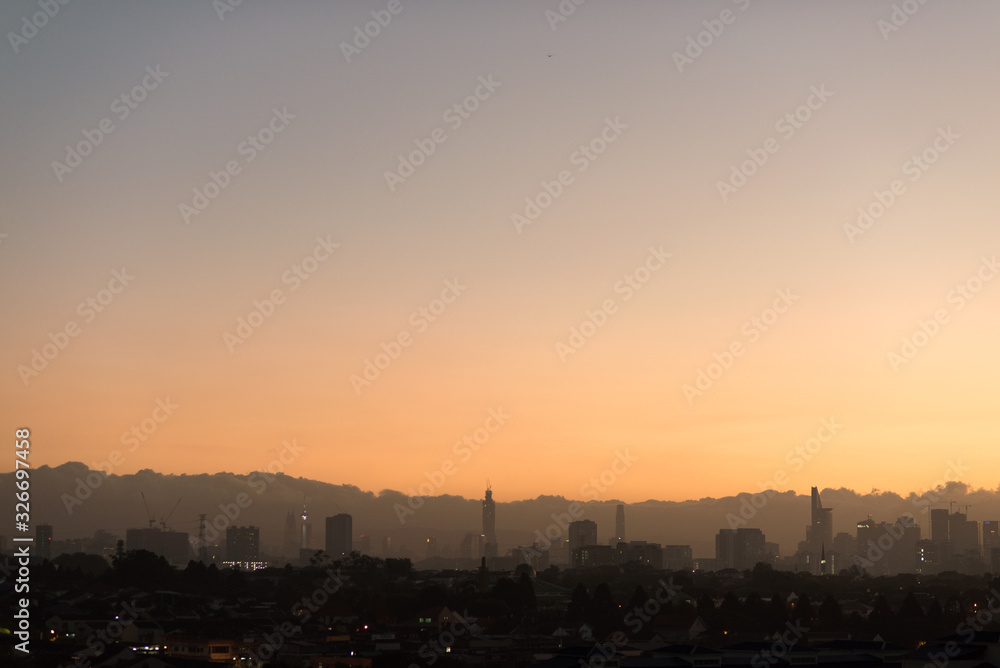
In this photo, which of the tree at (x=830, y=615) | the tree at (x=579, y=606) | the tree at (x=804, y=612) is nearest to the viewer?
the tree at (x=830, y=615)

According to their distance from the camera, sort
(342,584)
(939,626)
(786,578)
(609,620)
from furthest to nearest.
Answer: (786,578)
(342,584)
(609,620)
(939,626)

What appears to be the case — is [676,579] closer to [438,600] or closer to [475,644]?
[438,600]

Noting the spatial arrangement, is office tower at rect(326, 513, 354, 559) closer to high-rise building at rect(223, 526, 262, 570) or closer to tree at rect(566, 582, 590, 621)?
high-rise building at rect(223, 526, 262, 570)

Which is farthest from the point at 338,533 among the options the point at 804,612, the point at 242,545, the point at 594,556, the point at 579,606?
the point at 804,612

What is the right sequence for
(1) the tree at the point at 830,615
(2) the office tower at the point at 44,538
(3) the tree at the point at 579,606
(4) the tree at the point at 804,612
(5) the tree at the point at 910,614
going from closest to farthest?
(5) the tree at the point at 910,614, (1) the tree at the point at 830,615, (4) the tree at the point at 804,612, (3) the tree at the point at 579,606, (2) the office tower at the point at 44,538

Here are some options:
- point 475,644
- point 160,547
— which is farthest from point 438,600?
point 160,547

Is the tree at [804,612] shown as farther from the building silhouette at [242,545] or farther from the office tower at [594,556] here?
the building silhouette at [242,545]

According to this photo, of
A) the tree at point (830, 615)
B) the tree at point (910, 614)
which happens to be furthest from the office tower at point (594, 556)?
the tree at point (910, 614)

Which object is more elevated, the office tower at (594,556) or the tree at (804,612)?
the tree at (804,612)
